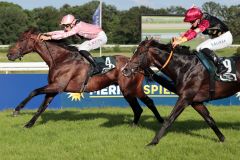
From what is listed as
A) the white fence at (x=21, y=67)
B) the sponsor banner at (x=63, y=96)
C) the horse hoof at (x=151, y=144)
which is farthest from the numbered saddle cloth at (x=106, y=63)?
the white fence at (x=21, y=67)

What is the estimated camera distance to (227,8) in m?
70.9

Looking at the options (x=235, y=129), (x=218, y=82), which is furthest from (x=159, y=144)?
(x=235, y=129)

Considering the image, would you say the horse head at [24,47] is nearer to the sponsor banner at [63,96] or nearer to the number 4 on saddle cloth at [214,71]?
the sponsor banner at [63,96]

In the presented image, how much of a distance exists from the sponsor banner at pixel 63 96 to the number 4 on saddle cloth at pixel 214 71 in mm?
5897

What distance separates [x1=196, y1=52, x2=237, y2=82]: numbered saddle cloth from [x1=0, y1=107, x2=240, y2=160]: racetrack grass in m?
1.06

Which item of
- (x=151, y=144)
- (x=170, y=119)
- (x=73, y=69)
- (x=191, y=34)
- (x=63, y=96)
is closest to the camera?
(x=151, y=144)

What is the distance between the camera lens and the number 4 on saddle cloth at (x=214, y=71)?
7.95m

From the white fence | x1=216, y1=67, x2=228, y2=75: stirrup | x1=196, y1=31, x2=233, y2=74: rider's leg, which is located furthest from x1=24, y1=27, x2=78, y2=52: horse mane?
the white fence

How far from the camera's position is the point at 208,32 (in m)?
8.25

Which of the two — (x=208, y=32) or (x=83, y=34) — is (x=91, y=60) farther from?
(x=208, y=32)

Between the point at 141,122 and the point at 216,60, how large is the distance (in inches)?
119

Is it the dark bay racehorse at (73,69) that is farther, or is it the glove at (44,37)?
the glove at (44,37)

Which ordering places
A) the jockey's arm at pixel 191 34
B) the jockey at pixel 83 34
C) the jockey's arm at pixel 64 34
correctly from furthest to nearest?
the jockey at pixel 83 34 < the jockey's arm at pixel 64 34 < the jockey's arm at pixel 191 34

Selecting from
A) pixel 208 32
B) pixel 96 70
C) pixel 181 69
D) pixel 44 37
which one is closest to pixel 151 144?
pixel 181 69
